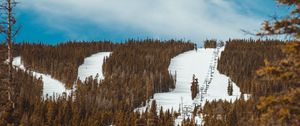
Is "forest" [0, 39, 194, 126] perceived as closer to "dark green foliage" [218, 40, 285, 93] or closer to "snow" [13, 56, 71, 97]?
"snow" [13, 56, 71, 97]

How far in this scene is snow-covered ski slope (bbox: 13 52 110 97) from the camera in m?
53.0

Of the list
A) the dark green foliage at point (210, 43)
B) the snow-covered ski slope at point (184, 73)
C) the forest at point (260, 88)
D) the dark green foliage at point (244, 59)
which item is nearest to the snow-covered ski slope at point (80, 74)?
the snow-covered ski slope at point (184, 73)

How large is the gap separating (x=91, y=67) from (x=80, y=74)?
468cm

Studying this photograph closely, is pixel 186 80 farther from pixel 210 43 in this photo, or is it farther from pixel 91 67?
pixel 210 43

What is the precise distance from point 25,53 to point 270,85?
36.9 metres

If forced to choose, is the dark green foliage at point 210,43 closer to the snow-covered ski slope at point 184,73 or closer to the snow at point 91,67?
the snow-covered ski slope at point 184,73

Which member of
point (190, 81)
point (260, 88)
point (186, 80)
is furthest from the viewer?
point (186, 80)

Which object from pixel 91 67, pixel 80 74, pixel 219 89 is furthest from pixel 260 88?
pixel 91 67

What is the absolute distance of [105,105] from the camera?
151 feet

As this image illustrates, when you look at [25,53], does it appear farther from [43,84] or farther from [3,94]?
[3,94]

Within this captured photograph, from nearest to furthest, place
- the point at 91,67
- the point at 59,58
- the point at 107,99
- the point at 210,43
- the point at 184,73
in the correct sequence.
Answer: the point at 107,99 → the point at 184,73 → the point at 91,67 → the point at 59,58 → the point at 210,43

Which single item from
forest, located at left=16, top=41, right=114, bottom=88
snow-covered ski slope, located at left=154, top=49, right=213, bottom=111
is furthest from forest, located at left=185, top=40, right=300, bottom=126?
forest, located at left=16, top=41, right=114, bottom=88

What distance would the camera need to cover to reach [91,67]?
63406mm

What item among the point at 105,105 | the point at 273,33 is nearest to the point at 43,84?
the point at 105,105
